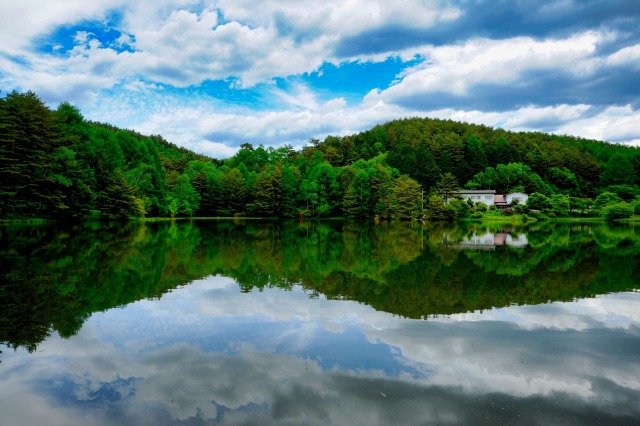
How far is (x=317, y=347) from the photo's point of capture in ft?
22.2

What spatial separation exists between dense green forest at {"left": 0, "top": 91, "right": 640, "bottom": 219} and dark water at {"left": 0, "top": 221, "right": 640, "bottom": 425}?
3171 centimetres

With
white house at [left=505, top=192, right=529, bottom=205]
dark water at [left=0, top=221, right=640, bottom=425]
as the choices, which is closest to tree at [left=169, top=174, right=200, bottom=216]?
white house at [left=505, top=192, right=529, bottom=205]

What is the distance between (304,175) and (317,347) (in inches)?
2621

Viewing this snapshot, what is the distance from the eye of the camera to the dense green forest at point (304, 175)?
3962 centimetres

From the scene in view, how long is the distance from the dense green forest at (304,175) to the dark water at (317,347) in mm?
31711

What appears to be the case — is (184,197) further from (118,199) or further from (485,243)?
(485,243)

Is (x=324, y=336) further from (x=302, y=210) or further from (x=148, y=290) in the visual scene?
(x=302, y=210)

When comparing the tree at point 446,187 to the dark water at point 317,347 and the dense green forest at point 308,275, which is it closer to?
the dense green forest at point 308,275

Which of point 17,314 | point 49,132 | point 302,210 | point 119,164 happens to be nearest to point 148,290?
point 17,314

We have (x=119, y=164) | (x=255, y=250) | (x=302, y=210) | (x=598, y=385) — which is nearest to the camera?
(x=598, y=385)

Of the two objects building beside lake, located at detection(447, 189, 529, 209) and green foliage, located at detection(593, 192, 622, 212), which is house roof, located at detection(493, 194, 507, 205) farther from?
green foliage, located at detection(593, 192, 622, 212)

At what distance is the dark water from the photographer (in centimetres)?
480

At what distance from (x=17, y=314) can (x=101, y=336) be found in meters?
2.47

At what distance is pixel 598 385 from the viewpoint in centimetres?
548
